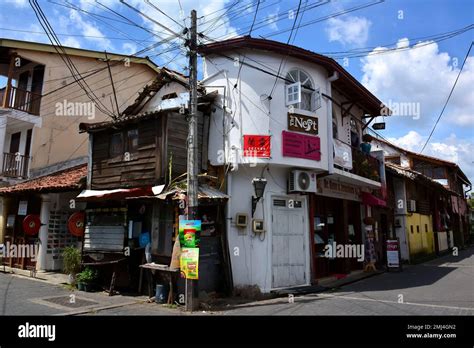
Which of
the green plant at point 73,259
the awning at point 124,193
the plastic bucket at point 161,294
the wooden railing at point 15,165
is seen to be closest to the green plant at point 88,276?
the green plant at point 73,259

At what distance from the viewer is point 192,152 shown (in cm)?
910

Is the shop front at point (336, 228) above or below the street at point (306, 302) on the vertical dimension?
above

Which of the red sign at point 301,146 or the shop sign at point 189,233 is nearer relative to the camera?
the shop sign at point 189,233

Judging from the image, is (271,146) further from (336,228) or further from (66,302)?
(66,302)

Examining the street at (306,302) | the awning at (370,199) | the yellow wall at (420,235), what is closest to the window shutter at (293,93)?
the street at (306,302)

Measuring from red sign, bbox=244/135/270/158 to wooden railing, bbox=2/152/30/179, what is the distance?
11139 millimetres

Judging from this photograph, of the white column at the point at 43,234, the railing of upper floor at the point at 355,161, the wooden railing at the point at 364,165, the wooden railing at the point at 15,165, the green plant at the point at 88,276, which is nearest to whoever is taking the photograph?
the green plant at the point at 88,276

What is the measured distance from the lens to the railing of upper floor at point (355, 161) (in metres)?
13.1

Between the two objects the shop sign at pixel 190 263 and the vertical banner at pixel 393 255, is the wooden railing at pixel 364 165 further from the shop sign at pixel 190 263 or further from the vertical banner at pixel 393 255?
the shop sign at pixel 190 263

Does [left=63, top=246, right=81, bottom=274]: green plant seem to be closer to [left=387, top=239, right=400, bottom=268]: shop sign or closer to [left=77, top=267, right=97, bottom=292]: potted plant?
[left=77, top=267, right=97, bottom=292]: potted plant

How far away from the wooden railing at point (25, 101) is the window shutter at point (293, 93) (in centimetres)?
1200

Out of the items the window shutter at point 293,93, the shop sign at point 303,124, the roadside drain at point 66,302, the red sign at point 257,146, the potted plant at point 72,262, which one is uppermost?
the window shutter at point 293,93

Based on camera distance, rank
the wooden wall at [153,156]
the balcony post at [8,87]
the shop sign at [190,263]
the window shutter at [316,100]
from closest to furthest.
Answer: the shop sign at [190,263]
the wooden wall at [153,156]
the window shutter at [316,100]
the balcony post at [8,87]
